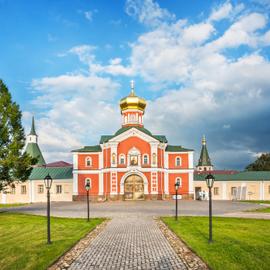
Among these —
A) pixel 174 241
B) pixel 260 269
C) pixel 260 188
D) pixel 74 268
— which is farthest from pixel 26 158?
pixel 260 188

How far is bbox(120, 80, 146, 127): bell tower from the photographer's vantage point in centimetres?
5178

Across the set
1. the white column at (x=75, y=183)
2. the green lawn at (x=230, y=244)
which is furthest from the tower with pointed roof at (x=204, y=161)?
the green lawn at (x=230, y=244)

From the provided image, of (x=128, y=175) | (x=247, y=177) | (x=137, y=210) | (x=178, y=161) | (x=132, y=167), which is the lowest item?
(x=137, y=210)

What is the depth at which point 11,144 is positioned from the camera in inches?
1022

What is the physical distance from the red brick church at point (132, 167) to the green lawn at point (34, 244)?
2773 centimetres

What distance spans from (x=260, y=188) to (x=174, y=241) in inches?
1567

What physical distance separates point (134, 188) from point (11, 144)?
76.8ft

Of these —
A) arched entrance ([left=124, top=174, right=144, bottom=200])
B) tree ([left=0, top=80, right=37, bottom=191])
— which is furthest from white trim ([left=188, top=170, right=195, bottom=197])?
tree ([left=0, top=80, right=37, bottom=191])

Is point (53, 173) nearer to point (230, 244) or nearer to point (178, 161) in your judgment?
point (178, 161)

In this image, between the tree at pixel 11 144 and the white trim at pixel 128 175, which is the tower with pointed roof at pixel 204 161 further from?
the tree at pixel 11 144

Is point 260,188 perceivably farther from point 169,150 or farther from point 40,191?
point 40,191

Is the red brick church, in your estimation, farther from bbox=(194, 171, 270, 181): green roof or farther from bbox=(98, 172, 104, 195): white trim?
bbox=(194, 171, 270, 181): green roof

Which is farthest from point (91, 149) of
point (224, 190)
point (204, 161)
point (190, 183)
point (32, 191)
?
point (204, 161)

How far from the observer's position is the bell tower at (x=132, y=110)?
5178cm
